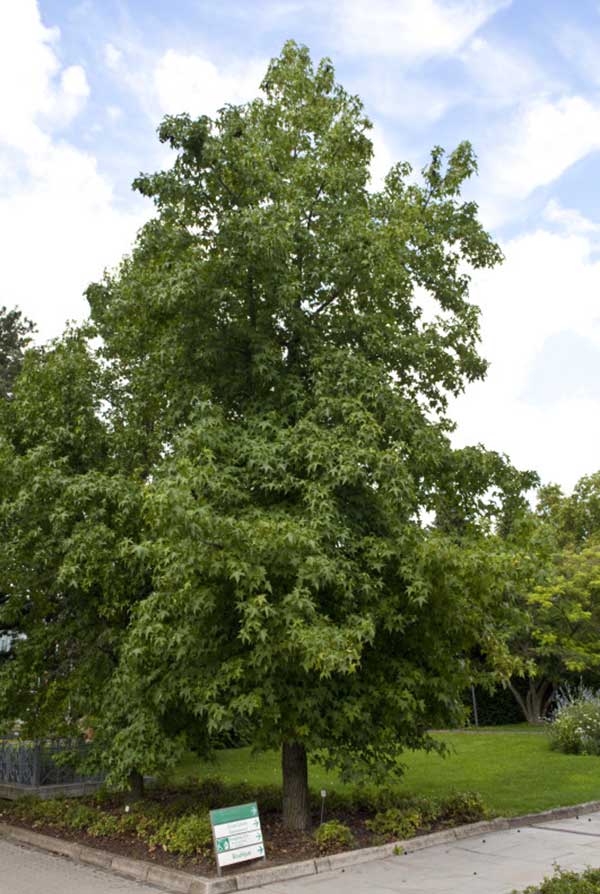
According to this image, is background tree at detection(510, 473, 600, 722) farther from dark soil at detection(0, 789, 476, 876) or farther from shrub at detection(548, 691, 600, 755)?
dark soil at detection(0, 789, 476, 876)

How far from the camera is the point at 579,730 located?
666 inches

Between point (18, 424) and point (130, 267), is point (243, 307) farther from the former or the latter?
point (18, 424)

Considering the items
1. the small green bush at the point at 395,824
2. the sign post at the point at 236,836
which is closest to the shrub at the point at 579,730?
the small green bush at the point at 395,824

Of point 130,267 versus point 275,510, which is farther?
point 130,267

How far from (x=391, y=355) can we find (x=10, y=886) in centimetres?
749

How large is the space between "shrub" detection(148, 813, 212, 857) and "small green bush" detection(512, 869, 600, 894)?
11.6 feet

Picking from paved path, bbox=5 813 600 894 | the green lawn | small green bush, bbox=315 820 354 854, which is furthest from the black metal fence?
small green bush, bbox=315 820 354 854

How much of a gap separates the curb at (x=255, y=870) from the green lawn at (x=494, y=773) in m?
0.54

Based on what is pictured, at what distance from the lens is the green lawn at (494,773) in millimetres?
11961

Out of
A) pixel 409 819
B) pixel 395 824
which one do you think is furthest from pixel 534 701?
pixel 395 824

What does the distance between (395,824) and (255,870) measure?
209 cm

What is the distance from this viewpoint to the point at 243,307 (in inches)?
411

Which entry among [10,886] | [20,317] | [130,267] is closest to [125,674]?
[10,886]

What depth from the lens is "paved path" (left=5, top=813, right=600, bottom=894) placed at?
7.34 meters
